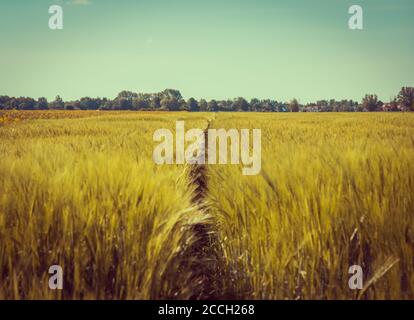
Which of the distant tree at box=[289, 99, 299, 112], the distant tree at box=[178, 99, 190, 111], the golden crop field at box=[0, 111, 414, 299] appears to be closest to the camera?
the golden crop field at box=[0, 111, 414, 299]

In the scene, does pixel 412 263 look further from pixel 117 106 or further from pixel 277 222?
pixel 117 106

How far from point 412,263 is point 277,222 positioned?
1.93 feet

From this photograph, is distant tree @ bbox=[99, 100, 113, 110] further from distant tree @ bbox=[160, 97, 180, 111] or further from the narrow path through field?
the narrow path through field

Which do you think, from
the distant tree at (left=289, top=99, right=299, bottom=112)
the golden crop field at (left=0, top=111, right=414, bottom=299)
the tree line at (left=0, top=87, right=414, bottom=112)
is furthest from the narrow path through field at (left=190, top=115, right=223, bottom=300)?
the distant tree at (left=289, top=99, right=299, bottom=112)

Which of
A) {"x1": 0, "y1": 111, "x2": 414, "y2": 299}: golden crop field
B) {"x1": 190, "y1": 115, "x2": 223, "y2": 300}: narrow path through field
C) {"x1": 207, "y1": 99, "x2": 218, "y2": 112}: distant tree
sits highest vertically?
{"x1": 207, "y1": 99, "x2": 218, "y2": 112}: distant tree

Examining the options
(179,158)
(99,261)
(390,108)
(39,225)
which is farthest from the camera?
(390,108)

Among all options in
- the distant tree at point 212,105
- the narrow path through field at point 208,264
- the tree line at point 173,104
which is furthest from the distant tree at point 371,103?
the narrow path through field at point 208,264

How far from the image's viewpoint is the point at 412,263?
1.29 metres

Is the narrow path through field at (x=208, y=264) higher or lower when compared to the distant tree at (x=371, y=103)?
lower

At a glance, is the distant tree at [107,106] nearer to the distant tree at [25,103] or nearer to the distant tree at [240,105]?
the distant tree at [25,103]

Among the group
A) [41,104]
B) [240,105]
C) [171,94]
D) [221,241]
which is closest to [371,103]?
[240,105]

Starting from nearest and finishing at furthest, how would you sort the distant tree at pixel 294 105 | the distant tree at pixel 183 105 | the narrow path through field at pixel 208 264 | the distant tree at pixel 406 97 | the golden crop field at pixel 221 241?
the golden crop field at pixel 221 241, the narrow path through field at pixel 208 264, the distant tree at pixel 406 97, the distant tree at pixel 183 105, the distant tree at pixel 294 105

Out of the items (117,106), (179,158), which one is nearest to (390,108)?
(117,106)

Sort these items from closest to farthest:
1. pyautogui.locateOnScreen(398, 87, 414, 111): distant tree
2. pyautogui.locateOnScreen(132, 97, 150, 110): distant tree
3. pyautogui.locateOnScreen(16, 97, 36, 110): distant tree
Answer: pyautogui.locateOnScreen(16, 97, 36, 110): distant tree < pyautogui.locateOnScreen(398, 87, 414, 111): distant tree < pyautogui.locateOnScreen(132, 97, 150, 110): distant tree
